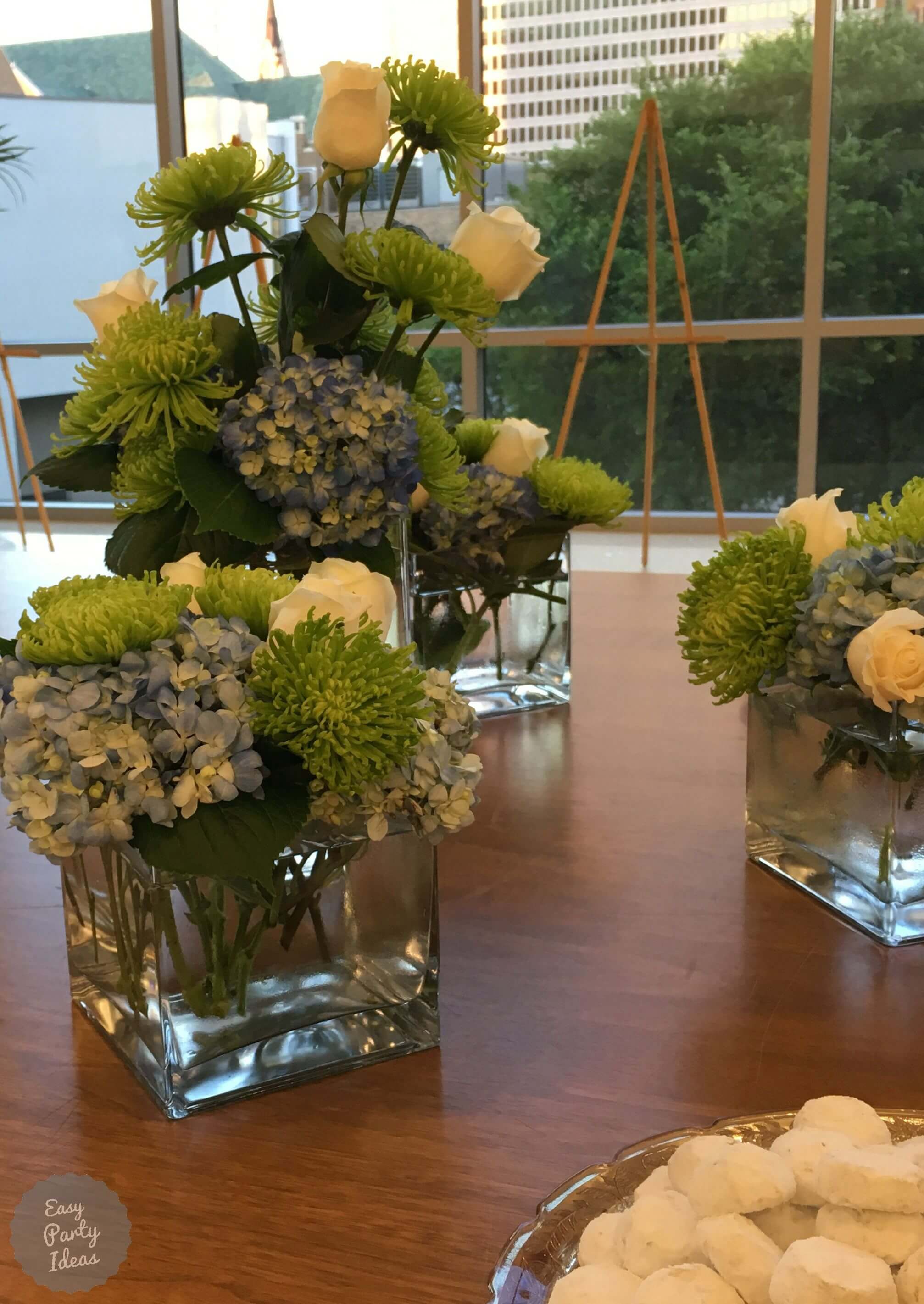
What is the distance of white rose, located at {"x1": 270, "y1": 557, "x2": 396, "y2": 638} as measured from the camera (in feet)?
1.87

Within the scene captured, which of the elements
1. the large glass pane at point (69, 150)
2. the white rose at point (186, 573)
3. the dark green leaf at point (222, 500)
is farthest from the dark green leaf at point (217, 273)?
the large glass pane at point (69, 150)

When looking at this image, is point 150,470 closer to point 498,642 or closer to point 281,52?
point 498,642

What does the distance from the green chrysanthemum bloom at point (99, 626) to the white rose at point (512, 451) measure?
2.10 ft

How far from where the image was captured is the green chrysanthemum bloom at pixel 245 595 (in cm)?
60

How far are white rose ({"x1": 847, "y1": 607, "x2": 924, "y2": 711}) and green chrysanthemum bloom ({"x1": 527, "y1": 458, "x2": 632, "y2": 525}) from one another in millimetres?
470

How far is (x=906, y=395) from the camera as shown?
15.4 feet

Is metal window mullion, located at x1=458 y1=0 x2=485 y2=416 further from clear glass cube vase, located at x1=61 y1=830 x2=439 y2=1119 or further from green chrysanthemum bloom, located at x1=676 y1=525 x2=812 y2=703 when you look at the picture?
clear glass cube vase, located at x1=61 y1=830 x2=439 y2=1119

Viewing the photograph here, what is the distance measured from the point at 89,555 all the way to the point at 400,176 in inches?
54.9

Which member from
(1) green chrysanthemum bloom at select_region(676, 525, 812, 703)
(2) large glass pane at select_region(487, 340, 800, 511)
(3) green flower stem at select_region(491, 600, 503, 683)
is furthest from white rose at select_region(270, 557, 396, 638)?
(2) large glass pane at select_region(487, 340, 800, 511)

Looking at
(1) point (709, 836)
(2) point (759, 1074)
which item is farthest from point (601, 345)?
(2) point (759, 1074)

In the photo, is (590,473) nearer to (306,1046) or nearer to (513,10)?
(306,1046)

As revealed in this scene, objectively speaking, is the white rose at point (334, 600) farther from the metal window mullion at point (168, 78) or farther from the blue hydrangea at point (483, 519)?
the metal window mullion at point (168, 78)

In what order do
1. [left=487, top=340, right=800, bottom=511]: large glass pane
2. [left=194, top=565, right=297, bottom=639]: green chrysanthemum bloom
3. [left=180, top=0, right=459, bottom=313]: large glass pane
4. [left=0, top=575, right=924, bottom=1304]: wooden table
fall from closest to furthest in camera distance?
[left=0, top=575, right=924, bottom=1304]: wooden table, [left=194, top=565, right=297, bottom=639]: green chrysanthemum bloom, [left=487, top=340, right=800, bottom=511]: large glass pane, [left=180, top=0, right=459, bottom=313]: large glass pane

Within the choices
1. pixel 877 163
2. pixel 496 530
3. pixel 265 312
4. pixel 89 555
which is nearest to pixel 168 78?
pixel 877 163
